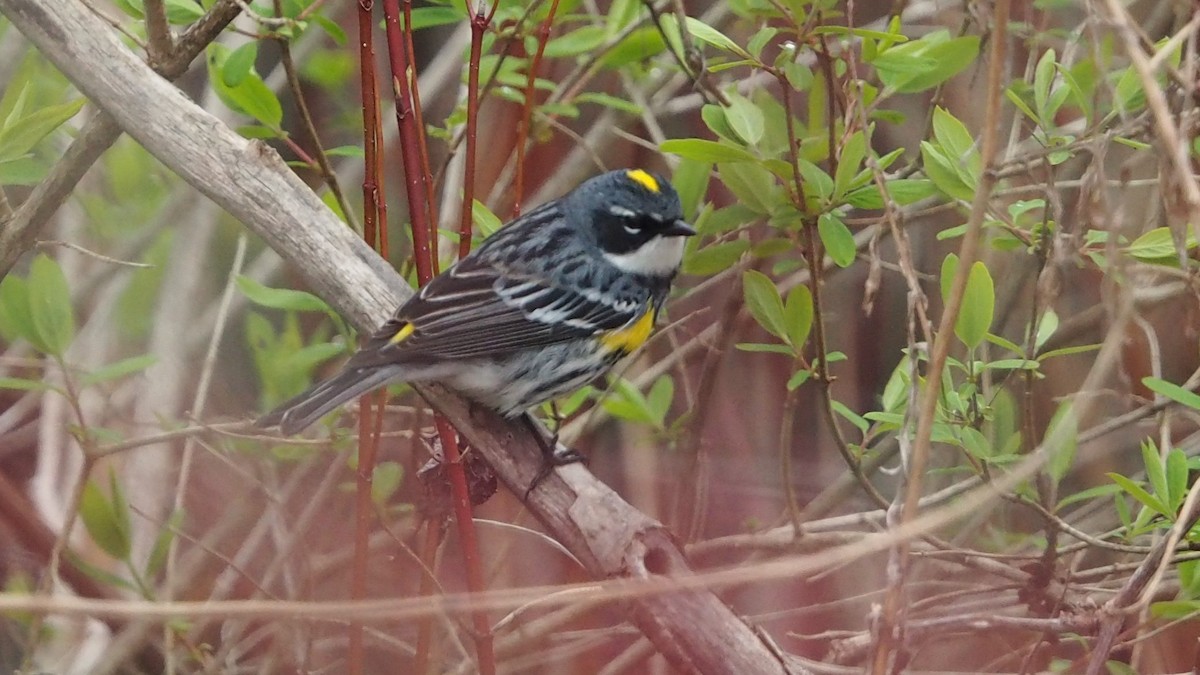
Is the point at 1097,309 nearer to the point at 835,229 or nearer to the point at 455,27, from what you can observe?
the point at 835,229

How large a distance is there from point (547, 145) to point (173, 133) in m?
1.86

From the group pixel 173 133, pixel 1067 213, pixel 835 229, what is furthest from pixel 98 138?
pixel 1067 213

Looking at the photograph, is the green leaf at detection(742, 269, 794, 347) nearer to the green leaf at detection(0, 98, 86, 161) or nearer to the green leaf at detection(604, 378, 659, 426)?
the green leaf at detection(604, 378, 659, 426)

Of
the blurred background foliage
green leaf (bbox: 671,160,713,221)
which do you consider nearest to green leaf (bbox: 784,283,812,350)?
the blurred background foliage

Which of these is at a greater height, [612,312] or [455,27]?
[455,27]

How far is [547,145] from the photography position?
3361mm

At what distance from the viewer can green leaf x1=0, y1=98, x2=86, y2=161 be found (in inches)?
64.7

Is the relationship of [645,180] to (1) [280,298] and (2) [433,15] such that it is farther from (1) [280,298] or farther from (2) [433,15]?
(1) [280,298]

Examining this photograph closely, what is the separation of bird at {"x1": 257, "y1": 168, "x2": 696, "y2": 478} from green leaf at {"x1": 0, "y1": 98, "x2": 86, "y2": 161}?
1.66ft

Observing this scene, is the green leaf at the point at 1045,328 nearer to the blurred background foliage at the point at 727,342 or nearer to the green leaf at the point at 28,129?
the blurred background foliage at the point at 727,342

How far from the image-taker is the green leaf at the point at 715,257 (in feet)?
6.08

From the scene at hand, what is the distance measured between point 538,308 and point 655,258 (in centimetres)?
23

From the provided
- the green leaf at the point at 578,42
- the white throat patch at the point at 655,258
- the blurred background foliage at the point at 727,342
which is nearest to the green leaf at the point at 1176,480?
the blurred background foliage at the point at 727,342

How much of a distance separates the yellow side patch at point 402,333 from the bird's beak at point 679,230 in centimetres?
49
